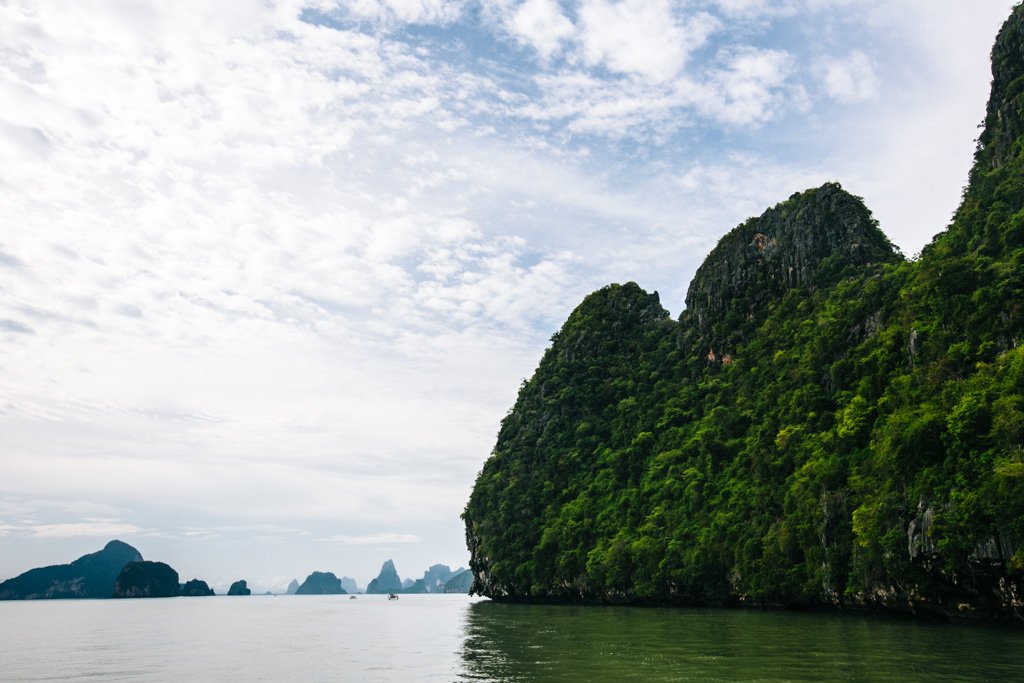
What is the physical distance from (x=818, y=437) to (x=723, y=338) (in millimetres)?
31783

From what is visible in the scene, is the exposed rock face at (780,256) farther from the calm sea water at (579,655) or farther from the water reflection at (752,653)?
the water reflection at (752,653)

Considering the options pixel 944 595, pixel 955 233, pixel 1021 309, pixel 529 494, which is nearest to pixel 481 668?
pixel 944 595

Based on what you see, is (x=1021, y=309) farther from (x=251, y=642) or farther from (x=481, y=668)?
(x=251, y=642)

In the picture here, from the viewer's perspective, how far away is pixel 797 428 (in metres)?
58.9

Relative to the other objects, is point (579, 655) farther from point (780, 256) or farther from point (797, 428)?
point (780, 256)

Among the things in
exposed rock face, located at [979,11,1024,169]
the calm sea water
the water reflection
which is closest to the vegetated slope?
exposed rock face, located at [979,11,1024,169]

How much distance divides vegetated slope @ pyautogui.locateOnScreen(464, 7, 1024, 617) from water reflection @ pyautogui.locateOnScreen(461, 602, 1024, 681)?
6.90 metres

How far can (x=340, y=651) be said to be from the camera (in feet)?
104

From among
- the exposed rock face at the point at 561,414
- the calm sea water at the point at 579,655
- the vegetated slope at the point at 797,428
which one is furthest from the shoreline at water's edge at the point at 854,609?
the exposed rock face at the point at 561,414

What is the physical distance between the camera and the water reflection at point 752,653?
18.7 metres

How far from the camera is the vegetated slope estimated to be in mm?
35969

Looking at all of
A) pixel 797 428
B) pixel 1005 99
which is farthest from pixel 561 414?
pixel 1005 99

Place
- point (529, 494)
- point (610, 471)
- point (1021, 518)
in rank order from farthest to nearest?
point (529, 494) → point (610, 471) → point (1021, 518)

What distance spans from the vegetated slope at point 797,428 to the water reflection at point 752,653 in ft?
22.6
